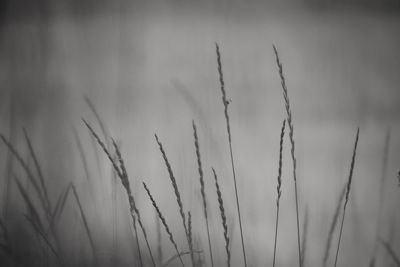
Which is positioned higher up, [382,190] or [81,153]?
[81,153]

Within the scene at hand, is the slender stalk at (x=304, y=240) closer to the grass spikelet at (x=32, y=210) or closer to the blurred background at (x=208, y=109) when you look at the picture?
the blurred background at (x=208, y=109)

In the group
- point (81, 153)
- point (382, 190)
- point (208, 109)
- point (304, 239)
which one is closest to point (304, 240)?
point (304, 239)

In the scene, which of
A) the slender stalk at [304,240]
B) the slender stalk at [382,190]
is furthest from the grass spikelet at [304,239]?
the slender stalk at [382,190]

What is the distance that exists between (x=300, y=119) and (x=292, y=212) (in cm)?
26

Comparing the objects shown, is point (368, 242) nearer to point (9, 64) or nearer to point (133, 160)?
point (133, 160)

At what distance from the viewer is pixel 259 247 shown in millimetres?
883

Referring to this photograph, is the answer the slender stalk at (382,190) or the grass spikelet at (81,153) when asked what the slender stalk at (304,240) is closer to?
the slender stalk at (382,190)

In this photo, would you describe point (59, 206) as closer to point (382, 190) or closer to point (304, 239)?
point (304, 239)

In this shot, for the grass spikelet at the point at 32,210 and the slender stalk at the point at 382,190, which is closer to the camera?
the grass spikelet at the point at 32,210

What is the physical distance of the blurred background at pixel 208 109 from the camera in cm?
91

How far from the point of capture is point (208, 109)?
3.23 feet

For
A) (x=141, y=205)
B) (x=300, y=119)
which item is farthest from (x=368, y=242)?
(x=141, y=205)

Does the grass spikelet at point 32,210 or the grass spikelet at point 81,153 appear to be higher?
the grass spikelet at point 81,153

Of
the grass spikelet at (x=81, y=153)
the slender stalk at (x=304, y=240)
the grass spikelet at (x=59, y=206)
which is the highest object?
the grass spikelet at (x=81, y=153)
